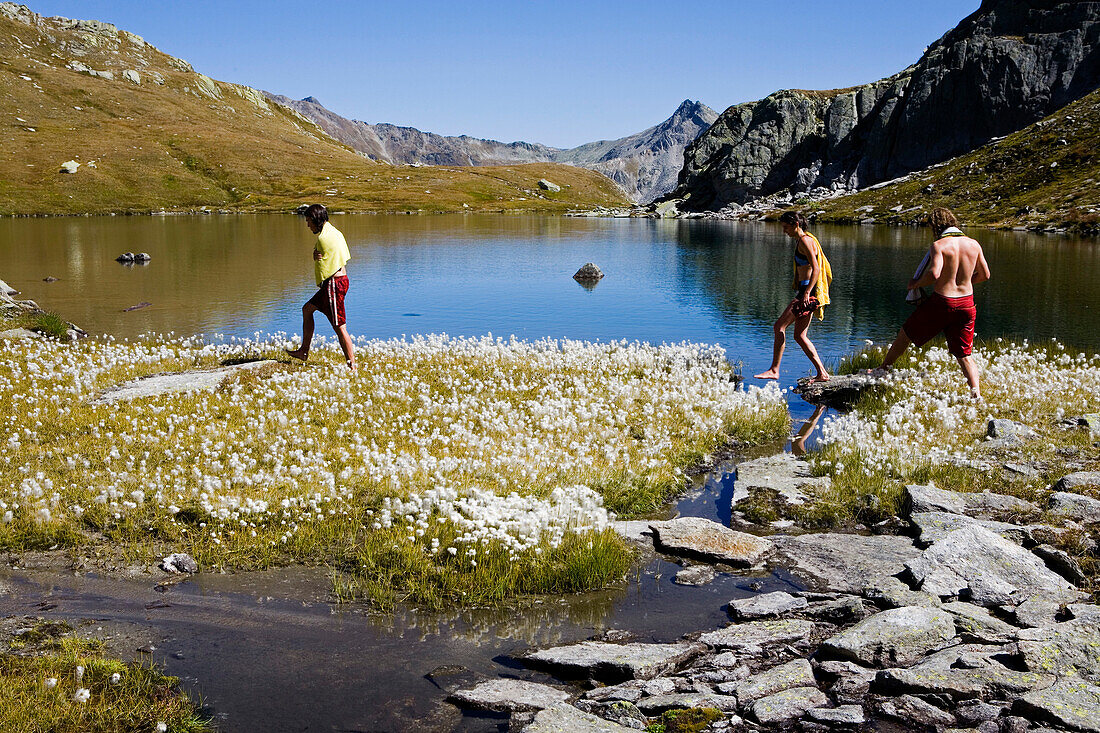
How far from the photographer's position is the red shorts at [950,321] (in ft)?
48.6

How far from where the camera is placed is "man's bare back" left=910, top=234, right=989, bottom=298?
14414 millimetres

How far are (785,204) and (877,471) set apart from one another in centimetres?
19455

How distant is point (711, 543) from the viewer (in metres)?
9.59

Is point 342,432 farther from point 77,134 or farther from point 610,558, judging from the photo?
point 77,134

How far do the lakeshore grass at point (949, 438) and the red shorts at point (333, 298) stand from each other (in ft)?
35.3

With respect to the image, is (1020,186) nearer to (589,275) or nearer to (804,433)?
(589,275)

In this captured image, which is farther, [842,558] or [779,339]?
[779,339]

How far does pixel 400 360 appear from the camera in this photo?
18547mm

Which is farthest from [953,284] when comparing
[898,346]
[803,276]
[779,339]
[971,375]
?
[779,339]

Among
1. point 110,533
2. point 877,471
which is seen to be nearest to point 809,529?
point 877,471

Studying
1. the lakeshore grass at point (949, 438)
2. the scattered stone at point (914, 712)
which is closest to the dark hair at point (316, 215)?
the lakeshore grass at point (949, 438)

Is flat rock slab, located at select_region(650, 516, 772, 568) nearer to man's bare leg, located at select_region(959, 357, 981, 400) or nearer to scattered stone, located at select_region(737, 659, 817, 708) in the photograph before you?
scattered stone, located at select_region(737, 659, 817, 708)

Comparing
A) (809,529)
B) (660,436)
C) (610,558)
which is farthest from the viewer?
(660,436)

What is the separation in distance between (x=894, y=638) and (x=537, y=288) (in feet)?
128
